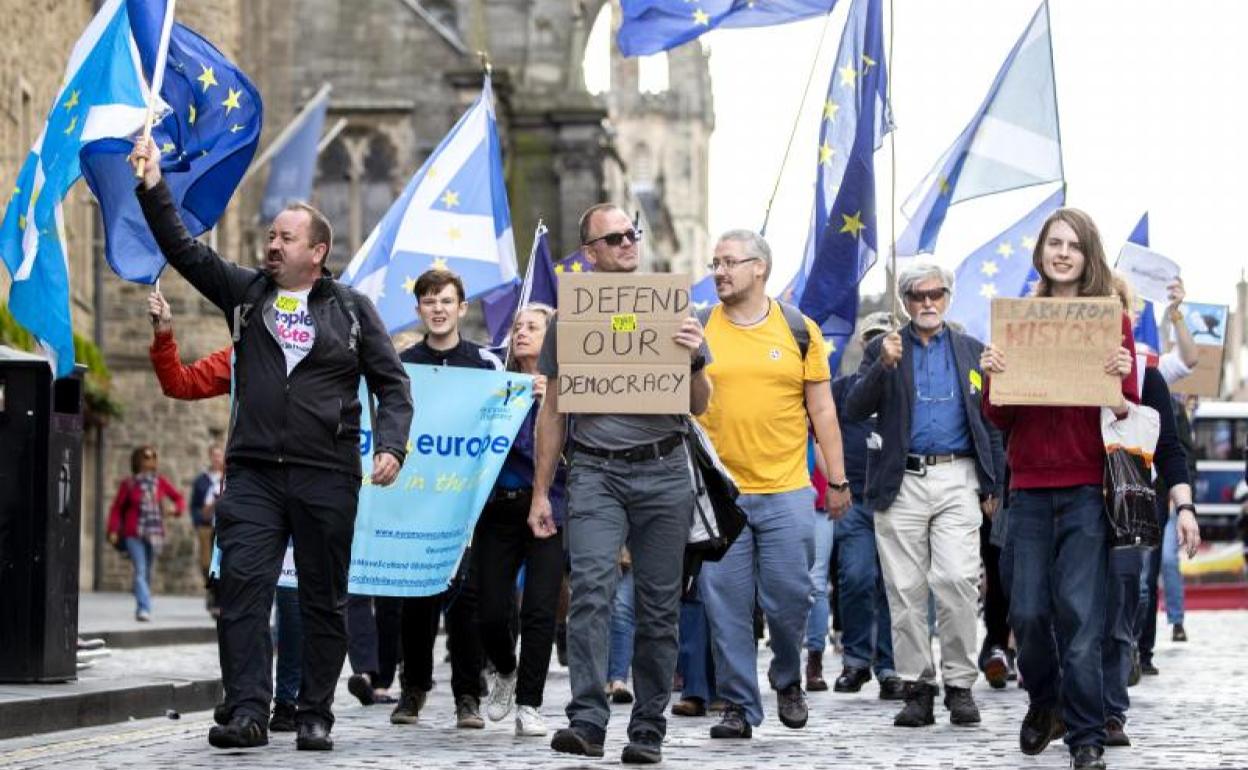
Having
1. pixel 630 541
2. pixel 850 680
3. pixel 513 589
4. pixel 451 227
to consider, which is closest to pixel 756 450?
pixel 630 541

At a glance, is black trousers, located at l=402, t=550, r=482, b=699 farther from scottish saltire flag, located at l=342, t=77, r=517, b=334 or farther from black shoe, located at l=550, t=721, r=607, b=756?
scottish saltire flag, located at l=342, t=77, r=517, b=334

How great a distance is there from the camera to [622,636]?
14.6 m

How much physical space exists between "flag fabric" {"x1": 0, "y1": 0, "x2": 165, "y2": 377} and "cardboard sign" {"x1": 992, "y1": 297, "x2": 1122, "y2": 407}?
402 cm

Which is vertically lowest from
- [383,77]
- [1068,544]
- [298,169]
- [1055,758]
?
[1055,758]

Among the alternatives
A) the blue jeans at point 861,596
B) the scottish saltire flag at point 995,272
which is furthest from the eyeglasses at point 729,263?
the scottish saltire flag at point 995,272

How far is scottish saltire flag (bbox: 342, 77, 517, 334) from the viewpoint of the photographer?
17000 mm

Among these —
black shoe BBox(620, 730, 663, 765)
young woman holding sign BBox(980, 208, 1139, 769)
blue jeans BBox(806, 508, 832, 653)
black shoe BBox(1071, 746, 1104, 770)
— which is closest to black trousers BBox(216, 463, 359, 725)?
black shoe BBox(620, 730, 663, 765)

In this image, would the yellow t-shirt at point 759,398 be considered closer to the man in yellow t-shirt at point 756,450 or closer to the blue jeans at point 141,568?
the man in yellow t-shirt at point 756,450

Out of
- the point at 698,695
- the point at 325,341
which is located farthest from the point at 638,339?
the point at 698,695

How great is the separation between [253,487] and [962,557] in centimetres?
350

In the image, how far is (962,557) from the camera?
40.2 feet

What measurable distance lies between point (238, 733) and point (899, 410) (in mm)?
3748

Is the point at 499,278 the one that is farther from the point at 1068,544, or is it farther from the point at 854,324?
the point at 1068,544

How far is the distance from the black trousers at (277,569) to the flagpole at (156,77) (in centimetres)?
120
